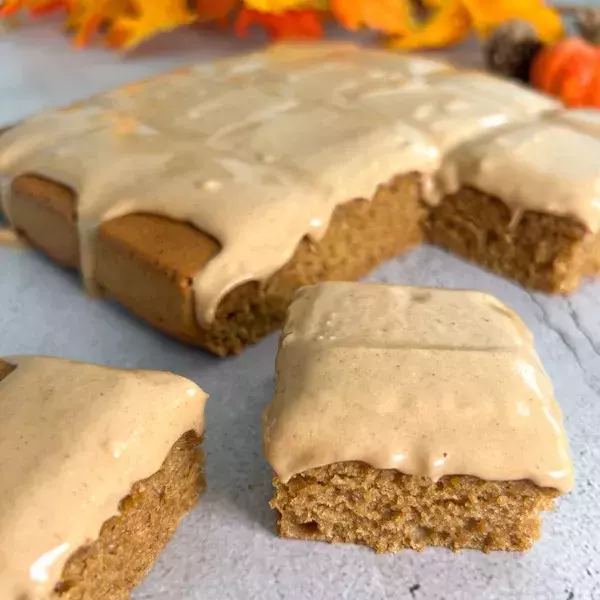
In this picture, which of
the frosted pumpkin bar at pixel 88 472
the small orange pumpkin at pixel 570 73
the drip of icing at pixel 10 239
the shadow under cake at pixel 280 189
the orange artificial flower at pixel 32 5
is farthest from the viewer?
the orange artificial flower at pixel 32 5

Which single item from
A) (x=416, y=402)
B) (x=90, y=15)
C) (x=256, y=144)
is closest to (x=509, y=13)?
(x=256, y=144)

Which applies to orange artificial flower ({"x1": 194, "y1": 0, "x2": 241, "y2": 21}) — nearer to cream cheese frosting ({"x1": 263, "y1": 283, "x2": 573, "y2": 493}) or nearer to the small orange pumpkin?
the small orange pumpkin

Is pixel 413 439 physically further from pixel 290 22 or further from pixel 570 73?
pixel 290 22

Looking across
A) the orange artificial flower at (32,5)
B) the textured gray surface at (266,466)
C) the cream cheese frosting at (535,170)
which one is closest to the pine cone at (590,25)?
the cream cheese frosting at (535,170)

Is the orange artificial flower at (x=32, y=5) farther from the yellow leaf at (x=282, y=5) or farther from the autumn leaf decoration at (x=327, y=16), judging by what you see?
the yellow leaf at (x=282, y=5)

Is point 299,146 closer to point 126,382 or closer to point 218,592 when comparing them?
point 126,382

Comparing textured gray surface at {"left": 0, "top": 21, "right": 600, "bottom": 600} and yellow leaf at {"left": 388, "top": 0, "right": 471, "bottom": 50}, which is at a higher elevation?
yellow leaf at {"left": 388, "top": 0, "right": 471, "bottom": 50}

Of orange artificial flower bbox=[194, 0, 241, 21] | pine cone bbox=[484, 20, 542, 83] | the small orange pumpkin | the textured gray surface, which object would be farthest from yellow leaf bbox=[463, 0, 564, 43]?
the textured gray surface
